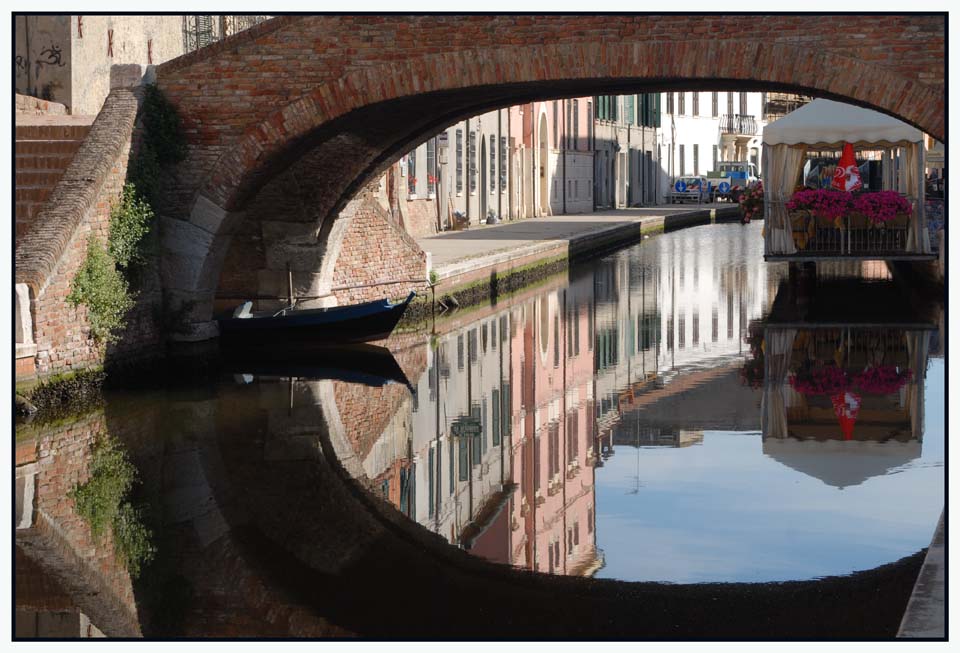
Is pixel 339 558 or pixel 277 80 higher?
pixel 277 80

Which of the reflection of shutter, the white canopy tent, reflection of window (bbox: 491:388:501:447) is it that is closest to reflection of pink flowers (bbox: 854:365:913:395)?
reflection of window (bbox: 491:388:501:447)

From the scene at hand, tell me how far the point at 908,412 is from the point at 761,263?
52.4 feet

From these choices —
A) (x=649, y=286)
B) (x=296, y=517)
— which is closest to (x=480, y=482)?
(x=296, y=517)

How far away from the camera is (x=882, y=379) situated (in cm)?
1383

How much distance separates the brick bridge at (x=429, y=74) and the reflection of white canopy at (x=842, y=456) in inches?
117

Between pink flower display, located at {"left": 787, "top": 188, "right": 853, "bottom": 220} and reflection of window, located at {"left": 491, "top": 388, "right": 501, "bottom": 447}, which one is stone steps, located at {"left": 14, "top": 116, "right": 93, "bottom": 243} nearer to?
reflection of window, located at {"left": 491, "top": 388, "right": 501, "bottom": 447}

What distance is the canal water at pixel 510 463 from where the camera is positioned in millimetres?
8055

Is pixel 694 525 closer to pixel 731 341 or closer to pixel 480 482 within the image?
pixel 480 482

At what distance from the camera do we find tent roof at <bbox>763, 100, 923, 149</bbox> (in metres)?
19.7

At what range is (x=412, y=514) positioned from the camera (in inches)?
366

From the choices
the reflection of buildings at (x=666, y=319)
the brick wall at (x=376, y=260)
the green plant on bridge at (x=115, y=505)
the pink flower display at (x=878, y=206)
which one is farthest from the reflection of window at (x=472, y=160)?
the green plant on bridge at (x=115, y=505)

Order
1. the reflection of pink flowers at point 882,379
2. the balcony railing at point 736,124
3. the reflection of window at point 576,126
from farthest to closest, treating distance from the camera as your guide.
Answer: the balcony railing at point 736,124 < the reflection of window at point 576,126 < the reflection of pink flowers at point 882,379

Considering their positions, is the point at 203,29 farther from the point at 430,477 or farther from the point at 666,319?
the point at 430,477

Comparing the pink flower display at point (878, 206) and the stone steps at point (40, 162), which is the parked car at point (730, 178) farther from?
the stone steps at point (40, 162)
